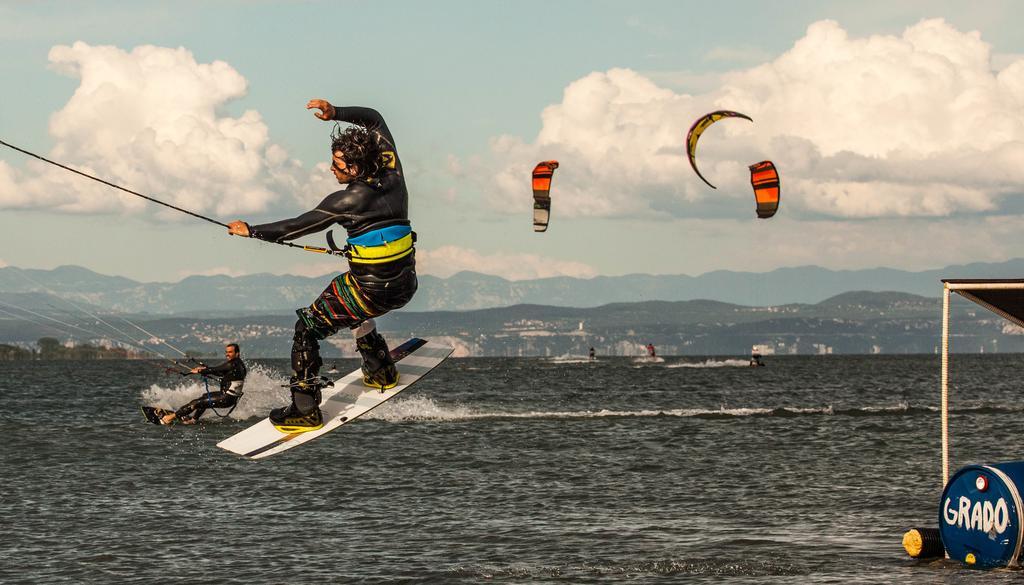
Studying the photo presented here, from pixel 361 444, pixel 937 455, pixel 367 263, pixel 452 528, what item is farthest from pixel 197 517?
pixel 937 455

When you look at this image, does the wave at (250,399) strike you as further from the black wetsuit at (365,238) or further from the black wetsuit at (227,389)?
the black wetsuit at (365,238)

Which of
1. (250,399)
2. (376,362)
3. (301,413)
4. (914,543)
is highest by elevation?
(376,362)

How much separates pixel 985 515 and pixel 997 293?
9.90 ft

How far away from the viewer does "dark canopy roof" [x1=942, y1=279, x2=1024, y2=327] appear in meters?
16.3

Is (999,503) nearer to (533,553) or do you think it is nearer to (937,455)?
(533,553)

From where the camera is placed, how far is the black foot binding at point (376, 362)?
1478 centimetres

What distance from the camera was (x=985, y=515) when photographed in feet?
56.4

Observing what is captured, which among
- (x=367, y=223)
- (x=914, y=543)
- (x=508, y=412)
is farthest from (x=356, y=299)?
(x=508, y=412)

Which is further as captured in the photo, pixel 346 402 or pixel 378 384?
pixel 378 384

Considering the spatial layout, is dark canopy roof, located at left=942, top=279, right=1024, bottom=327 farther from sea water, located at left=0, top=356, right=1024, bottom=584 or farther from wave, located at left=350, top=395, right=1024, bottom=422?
wave, located at left=350, top=395, right=1024, bottom=422

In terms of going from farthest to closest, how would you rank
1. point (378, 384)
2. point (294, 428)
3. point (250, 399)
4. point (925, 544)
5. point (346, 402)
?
point (250, 399) < point (925, 544) < point (378, 384) < point (346, 402) < point (294, 428)

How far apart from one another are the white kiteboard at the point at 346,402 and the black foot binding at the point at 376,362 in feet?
0.34

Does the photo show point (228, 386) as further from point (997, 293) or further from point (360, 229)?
point (997, 293)

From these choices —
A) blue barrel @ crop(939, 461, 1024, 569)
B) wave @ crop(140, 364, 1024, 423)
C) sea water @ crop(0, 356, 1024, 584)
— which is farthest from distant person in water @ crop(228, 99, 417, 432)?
wave @ crop(140, 364, 1024, 423)
